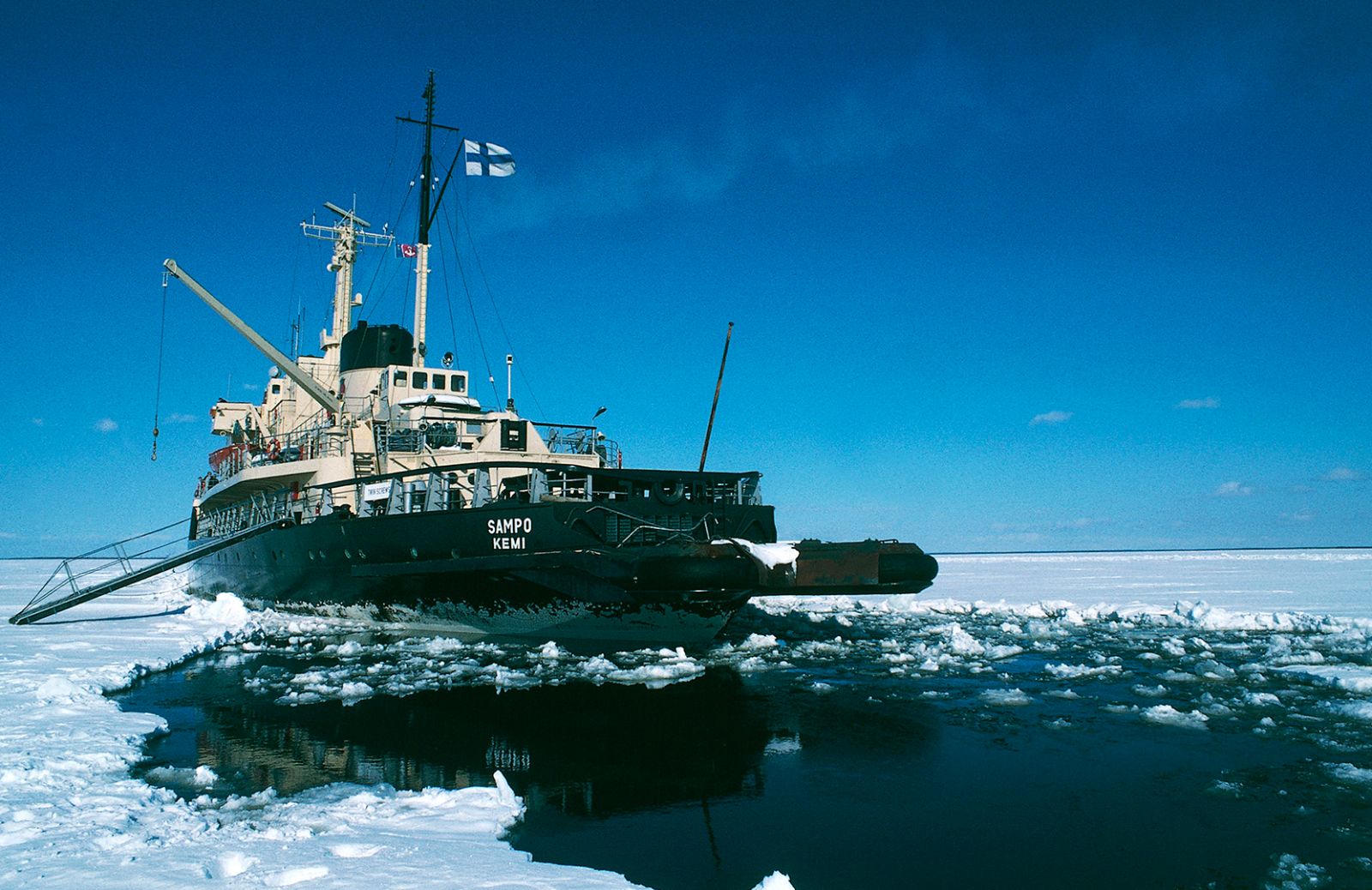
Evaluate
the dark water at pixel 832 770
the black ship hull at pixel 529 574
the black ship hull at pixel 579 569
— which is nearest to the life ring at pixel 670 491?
the black ship hull at pixel 579 569

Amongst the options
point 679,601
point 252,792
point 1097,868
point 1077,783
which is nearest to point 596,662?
point 679,601

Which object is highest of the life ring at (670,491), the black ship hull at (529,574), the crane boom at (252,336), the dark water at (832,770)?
the crane boom at (252,336)

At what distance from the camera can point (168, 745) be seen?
7.39 m

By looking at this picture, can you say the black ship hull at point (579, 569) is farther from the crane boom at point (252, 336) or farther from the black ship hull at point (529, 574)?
the crane boom at point (252, 336)

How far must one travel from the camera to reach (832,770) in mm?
6688

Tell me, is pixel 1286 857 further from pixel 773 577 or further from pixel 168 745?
pixel 168 745

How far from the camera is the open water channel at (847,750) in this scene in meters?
4.95

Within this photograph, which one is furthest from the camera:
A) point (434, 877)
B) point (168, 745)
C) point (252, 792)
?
point (168, 745)

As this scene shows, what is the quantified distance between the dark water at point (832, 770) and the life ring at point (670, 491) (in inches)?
110

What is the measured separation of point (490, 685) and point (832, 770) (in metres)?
4.82

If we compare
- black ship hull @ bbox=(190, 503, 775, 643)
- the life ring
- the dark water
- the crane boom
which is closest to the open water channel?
the dark water

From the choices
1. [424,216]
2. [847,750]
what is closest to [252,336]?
[424,216]

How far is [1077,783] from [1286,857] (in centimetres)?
161

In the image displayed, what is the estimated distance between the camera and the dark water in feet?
16.0
